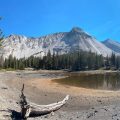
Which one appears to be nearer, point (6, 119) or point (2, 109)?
point (6, 119)

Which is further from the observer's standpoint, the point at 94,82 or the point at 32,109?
the point at 94,82

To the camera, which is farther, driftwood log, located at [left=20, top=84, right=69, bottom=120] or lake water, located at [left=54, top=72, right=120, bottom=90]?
lake water, located at [left=54, top=72, right=120, bottom=90]

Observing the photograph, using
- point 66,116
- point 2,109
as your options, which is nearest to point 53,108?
point 66,116

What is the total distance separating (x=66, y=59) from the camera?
194 metres

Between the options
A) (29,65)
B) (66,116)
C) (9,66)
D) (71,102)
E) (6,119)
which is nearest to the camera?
(6,119)

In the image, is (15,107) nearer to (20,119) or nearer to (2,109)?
(2,109)

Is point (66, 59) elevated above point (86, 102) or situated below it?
above

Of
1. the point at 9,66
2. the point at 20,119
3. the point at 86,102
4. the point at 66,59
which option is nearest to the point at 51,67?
the point at 66,59

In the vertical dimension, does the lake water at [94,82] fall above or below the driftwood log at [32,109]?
above

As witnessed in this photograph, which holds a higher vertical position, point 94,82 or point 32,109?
point 94,82

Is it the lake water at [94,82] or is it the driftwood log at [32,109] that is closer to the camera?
the driftwood log at [32,109]

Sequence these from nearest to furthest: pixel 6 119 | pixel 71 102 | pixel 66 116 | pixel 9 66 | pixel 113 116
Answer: pixel 6 119 < pixel 113 116 < pixel 66 116 < pixel 71 102 < pixel 9 66

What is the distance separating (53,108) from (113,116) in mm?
6614

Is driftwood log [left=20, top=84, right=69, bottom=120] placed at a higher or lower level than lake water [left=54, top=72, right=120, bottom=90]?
lower
